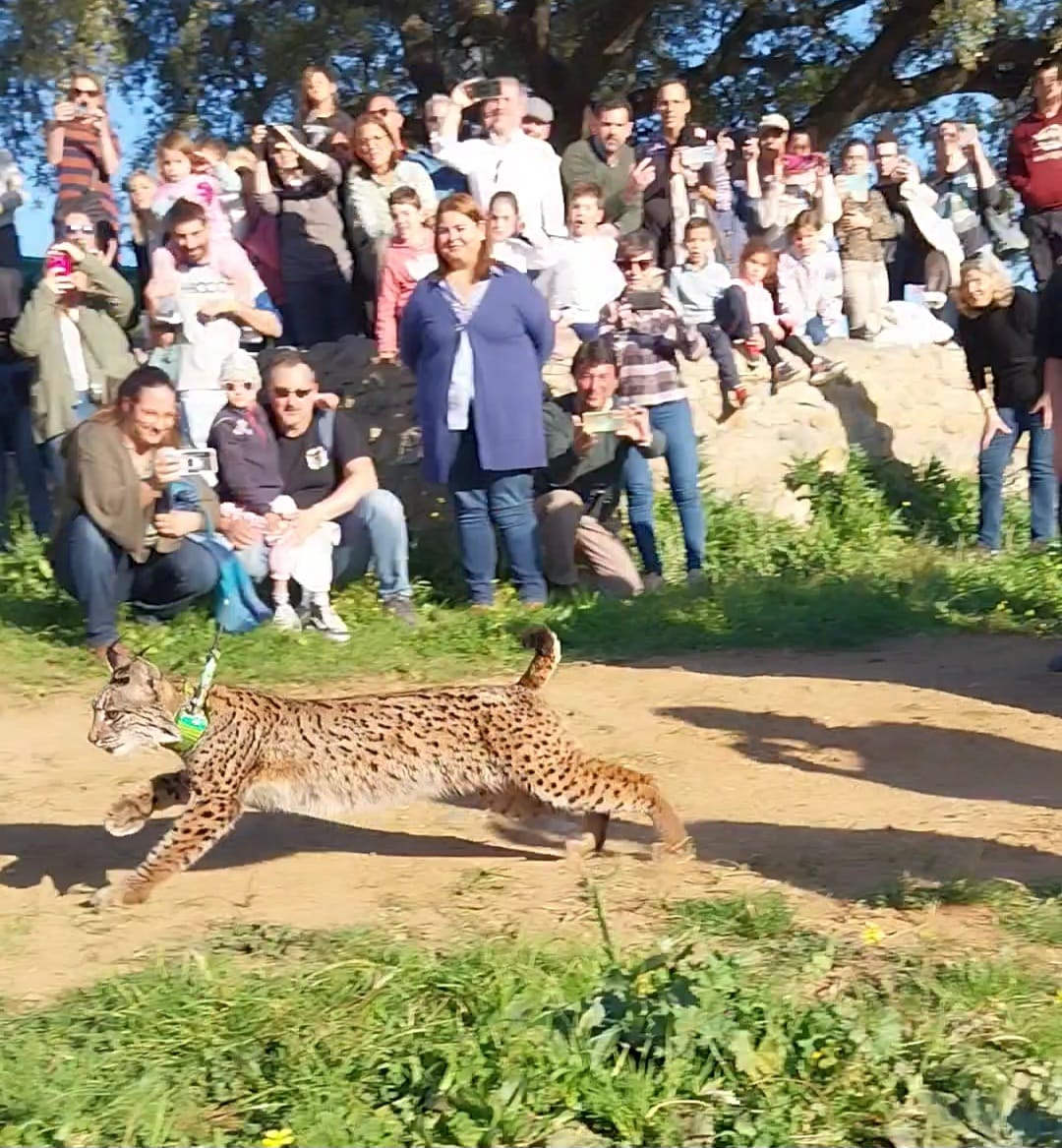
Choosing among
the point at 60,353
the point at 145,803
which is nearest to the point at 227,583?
the point at 60,353

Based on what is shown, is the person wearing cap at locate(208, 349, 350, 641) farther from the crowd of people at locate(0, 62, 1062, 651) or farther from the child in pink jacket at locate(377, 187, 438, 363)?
the child in pink jacket at locate(377, 187, 438, 363)

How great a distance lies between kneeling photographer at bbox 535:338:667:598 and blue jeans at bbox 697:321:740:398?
1.59m

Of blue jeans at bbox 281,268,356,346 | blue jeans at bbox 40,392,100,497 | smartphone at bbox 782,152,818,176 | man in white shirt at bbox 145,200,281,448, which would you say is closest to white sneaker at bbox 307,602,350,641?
man in white shirt at bbox 145,200,281,448

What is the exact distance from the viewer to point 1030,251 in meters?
12.9

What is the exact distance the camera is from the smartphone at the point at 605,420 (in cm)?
1054

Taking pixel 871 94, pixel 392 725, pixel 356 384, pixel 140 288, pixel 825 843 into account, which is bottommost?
pixel 825 843

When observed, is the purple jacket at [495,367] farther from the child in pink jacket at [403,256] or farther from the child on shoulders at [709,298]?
the child on shoulders at [709,298]

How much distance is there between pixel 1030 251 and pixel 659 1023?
9.75 m

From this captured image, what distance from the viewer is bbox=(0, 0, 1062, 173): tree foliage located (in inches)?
714

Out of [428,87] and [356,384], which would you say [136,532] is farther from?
[428,87]

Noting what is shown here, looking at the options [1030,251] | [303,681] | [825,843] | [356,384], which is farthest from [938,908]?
[1030,251]

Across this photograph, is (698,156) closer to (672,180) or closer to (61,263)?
(672,180)

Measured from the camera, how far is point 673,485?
10836mm

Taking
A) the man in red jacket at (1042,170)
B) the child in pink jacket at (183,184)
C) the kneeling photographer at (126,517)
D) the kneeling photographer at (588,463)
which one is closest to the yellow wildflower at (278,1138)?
the kneeling photographer at (126,517)
